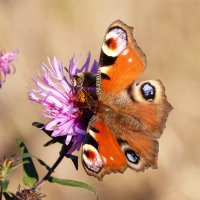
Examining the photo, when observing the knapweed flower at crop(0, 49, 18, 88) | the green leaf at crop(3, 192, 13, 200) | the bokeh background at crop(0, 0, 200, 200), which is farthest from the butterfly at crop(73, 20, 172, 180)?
the bokeh background at crop(0, 0, 200, 200)

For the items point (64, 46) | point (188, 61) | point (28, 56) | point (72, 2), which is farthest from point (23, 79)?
point (188, 61)

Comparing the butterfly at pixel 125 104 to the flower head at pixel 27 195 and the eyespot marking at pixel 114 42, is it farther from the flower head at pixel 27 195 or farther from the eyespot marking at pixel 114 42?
the flower head at pixel 27 195

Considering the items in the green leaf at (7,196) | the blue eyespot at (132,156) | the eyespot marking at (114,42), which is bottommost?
the green leaf at (7,196)

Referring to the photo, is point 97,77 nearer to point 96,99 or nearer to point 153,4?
point 96,99

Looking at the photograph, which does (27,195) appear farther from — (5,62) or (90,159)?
(5,62)

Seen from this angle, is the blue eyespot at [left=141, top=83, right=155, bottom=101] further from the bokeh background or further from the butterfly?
the bokeh background

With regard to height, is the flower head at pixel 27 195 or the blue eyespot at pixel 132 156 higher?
the blue eyespot at pixel 132 156

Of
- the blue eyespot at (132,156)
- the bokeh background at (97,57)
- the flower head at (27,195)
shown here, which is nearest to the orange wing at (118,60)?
the blue eyespot at (132,156)
